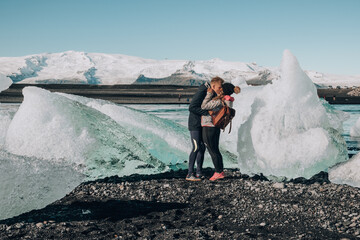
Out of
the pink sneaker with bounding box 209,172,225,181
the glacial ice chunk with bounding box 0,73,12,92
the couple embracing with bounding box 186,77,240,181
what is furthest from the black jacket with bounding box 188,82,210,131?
the glacial ice chunk with bounding box 0,73,12,92

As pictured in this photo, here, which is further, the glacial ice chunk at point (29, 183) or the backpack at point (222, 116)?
the backpack at point (222, 116)

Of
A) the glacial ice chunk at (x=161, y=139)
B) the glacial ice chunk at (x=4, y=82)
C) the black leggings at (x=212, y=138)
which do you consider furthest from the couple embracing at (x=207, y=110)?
the glacial ice chunk at (x=4, y=82)

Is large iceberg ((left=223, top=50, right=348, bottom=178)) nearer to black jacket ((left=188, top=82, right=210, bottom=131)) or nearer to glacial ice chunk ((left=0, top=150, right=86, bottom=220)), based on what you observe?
black jacket ((left=188, top=82, right=210, bottom=131))

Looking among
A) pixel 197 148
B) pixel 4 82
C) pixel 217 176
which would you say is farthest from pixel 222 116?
pixel 4 82

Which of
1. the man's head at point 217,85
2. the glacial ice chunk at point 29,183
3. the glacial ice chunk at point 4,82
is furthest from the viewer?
the glacial ice chunk at point 4,82

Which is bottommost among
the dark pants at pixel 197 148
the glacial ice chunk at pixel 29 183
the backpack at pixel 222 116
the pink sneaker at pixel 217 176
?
the pink sneaker at pixel 217 176

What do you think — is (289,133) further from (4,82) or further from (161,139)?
(4,82)

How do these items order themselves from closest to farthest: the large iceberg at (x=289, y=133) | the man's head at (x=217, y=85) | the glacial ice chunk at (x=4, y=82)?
the man's head at (x=217, y=85) < the large iceberg at (x=289, y=133) < the glacial ice chunk at (x=4, y=82)

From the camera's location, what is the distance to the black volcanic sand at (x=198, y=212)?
535cm

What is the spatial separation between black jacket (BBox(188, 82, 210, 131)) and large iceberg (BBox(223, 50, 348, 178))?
1.34 meters

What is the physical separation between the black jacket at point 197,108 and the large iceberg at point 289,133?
52.9 inches

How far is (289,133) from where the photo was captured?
8398mm

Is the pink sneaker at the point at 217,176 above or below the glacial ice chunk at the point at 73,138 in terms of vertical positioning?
below

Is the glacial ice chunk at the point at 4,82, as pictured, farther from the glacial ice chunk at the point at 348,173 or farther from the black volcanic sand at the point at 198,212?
the glacial ice chunk at the point at 348,173
